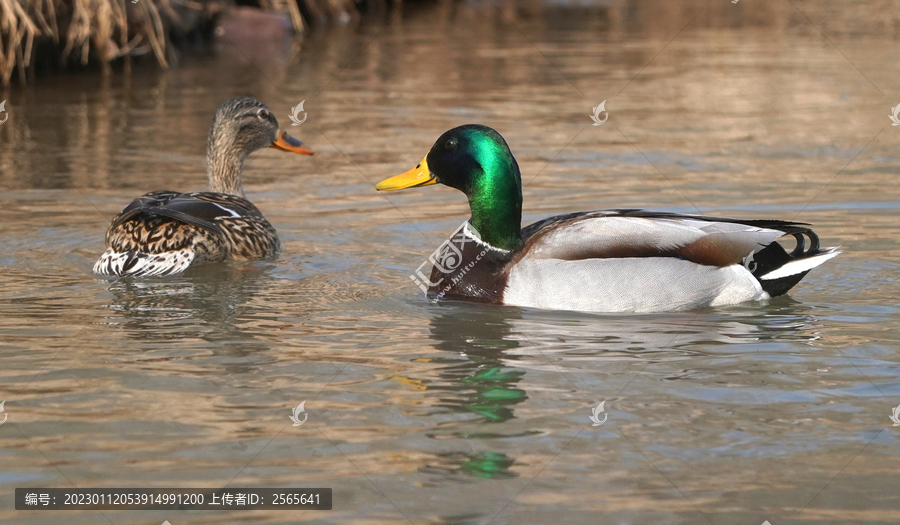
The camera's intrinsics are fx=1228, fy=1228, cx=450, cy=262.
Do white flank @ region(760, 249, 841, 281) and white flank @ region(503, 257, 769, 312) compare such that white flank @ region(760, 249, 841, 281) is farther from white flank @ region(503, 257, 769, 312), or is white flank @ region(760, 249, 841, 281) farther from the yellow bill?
the yellow bill

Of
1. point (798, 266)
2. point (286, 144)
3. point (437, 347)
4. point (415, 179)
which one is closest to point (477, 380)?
point (437, 347)

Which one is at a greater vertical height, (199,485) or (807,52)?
(807,52)

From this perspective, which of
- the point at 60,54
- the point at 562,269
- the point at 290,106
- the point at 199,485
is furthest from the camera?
the point at 60,54

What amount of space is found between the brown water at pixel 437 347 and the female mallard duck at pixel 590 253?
13 cm

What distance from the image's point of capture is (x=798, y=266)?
6293mm

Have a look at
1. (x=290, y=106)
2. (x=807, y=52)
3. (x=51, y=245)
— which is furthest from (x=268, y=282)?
(x=807, y=52)

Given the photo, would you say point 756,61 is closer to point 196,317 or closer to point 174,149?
point 174,149

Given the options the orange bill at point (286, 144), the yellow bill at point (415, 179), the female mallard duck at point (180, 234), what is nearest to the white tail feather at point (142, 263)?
the female mallard duck at point (180, 234)

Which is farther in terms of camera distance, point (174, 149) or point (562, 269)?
point (174, 149)

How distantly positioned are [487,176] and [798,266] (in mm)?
1666

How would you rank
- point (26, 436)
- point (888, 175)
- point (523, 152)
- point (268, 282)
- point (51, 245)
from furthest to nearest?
1. point (523, 152)
2. point (888, 175)
3. point (51, 245)
4. point (268, 282)
5. point (26, 436)

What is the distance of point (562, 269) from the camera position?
6.09 metres

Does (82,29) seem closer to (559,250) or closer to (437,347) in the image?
(559,250)

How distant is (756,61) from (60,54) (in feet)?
29.0
